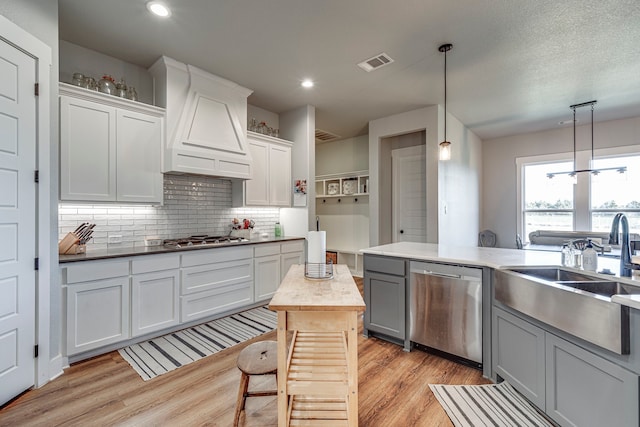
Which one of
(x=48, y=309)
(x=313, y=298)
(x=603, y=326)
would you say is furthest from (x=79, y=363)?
(x=603, y=326)

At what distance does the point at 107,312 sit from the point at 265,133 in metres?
3.00

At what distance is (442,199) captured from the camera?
450cm

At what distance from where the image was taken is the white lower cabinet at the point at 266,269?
3806mm

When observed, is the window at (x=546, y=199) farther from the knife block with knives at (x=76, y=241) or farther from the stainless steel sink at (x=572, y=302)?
the knife block with knives at (x=76, y=241)

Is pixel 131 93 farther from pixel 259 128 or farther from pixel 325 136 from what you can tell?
pixel 325 136

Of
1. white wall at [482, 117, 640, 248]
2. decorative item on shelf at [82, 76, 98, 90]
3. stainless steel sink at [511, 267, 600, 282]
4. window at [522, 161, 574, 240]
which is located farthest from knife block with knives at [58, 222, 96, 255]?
window at [522, 161, 574, 240]

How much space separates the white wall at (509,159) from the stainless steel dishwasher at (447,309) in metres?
4.96

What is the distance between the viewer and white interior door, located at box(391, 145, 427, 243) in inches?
192

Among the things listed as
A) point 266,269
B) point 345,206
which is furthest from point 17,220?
point 345,206

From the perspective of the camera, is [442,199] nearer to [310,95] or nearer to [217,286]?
[310,95]

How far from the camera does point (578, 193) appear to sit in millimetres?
5512

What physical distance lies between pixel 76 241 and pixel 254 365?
6.99ft

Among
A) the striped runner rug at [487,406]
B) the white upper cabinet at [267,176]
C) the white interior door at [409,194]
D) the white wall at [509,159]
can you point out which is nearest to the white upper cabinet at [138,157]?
the white upper cabinet at [267,176]

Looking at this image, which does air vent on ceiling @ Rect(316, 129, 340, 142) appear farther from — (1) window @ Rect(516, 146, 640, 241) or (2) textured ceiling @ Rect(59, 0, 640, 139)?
(1) window @ Rect(516, 146, 640, 241)
